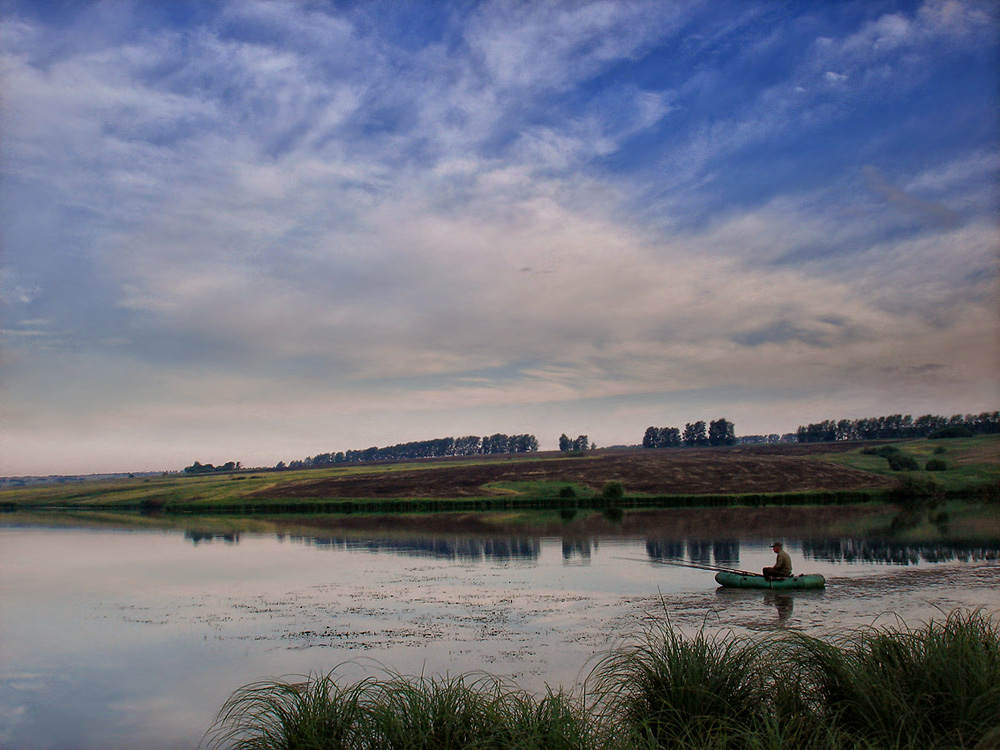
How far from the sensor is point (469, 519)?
7169 cm

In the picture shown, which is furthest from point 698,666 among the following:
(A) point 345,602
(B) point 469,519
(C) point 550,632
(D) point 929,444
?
(D) point 929,444

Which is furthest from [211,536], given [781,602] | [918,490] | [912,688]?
[918,490]

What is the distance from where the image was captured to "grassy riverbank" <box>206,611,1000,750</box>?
324 inches

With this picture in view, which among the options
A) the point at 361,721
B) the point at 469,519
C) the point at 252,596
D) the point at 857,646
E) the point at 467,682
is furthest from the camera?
the point at 469,519

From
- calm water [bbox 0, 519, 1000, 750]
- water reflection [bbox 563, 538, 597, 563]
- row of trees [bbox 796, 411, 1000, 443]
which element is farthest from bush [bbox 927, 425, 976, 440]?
water reflection [bbox 563, 538, 597, 563]

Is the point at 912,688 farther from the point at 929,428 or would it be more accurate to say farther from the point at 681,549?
the point at 929,428

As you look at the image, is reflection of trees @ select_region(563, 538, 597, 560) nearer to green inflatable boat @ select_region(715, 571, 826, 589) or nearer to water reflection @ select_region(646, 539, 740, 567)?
water reflection @ select_region(646, 539, 740, 567)

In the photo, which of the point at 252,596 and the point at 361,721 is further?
Answer: the point at 252,596

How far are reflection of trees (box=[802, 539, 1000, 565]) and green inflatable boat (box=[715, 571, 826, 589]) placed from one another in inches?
374

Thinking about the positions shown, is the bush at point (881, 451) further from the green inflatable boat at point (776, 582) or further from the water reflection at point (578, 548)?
the green inflatable boat at point (776, 582)

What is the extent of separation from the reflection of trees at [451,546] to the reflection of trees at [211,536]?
677 cm

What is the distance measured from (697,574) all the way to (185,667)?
21.3 metres

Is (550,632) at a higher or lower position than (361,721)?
lower

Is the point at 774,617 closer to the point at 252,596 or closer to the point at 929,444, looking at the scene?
the point at 252,596
